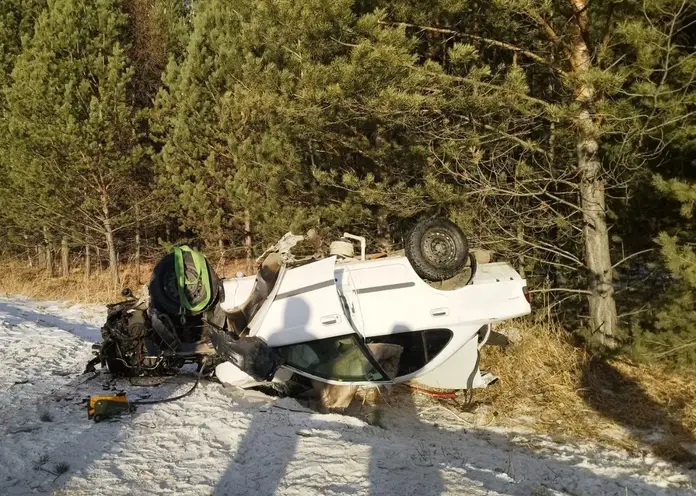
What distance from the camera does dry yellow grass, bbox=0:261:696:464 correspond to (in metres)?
5.68

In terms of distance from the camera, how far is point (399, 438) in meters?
5.07

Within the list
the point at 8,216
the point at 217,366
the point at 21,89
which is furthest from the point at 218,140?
the point at 217,366

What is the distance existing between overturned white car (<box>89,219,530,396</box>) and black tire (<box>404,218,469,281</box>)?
0.01 meters

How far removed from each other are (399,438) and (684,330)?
3872 mm

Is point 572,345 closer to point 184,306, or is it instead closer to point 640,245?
point 640,245

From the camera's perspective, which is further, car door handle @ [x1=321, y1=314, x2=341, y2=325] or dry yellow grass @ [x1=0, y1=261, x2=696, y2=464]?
dry yellow grass @ [x1=0, y1=261, x2=696, y2=464]

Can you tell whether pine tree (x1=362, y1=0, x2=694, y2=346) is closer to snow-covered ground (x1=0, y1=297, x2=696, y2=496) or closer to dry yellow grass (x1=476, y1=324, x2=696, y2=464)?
dry yellow grass (x1=476, y1=324, x2=696, y2=464)

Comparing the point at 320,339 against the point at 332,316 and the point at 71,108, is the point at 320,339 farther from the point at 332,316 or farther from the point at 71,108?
the point at 71,108

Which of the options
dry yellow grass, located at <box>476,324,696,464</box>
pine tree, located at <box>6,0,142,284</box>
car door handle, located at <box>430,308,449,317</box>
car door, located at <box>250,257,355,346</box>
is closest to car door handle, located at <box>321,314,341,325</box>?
car door, located at <box>250,257,355,346</box>

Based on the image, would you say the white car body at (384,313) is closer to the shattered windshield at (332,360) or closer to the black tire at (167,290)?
the shattered windshield at (332,360)

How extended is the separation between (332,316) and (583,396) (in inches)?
131

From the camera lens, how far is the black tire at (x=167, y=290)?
20.5 feet

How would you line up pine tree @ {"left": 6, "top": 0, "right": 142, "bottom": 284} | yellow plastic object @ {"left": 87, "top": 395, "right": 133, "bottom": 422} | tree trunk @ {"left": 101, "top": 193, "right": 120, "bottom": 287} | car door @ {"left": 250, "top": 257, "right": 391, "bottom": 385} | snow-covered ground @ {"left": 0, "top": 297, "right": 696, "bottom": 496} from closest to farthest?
snow-covered ground @ {"left": 0, "top": 297, "right": 696, "bottom": 496}
yellow plastic object @ {"left": 87, "top": 395, "right": 133, "bottom": 422}
car door @ {"left": 250, "top": 257, "right": 391, "bottom": 385}
pine tree @ {"left": 6, "top": 0, "right": 142, "bottom": 284}
tree trunk @ {"left": 101, "top": 193, "right": 120, "bottom": 287}

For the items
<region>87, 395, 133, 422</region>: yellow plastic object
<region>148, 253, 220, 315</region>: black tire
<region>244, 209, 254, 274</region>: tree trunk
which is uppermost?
<region>244, 209, 254, 274</region>: tree trunk
